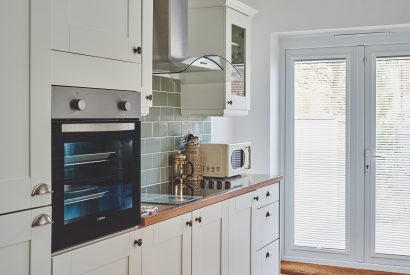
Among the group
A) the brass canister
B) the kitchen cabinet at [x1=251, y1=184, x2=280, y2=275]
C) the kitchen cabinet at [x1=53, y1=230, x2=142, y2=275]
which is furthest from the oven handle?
the kitchen cabinet at [x1=251, y1=184, x2=280, y2=275]

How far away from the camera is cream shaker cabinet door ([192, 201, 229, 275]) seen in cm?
286

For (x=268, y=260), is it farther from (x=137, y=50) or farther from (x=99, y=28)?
(x=99, y=28)

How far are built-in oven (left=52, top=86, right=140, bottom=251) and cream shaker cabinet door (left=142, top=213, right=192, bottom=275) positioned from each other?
0.51 feet

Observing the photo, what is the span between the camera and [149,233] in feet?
7.91

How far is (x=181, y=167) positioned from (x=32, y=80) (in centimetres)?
193

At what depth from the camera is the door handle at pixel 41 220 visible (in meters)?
1.78

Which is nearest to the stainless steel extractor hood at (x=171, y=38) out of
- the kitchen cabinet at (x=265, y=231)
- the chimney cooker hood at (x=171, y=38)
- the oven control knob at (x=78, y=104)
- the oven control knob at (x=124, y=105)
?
the chimney cooker hood at (x=171, y=38)

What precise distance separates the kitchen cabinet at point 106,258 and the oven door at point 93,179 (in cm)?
4

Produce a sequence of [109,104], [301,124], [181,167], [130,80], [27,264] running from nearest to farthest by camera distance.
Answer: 1. [27,264]
2. [109,104]
3. [130,80]
4. [181,167]
5. [301,124]

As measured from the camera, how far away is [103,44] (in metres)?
2.18

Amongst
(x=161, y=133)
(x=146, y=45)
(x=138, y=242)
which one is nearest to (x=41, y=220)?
(x=138, y=242)

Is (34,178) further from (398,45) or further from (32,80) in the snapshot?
(398,45)

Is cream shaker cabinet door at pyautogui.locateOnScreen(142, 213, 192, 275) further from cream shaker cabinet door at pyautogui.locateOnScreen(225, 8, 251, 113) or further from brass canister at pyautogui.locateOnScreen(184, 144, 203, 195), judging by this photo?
cream shaker cabinet door at pyautogui.locateOnScreen(225, 8, 251, 113)

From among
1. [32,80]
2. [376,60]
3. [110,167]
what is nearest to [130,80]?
[110,167]
